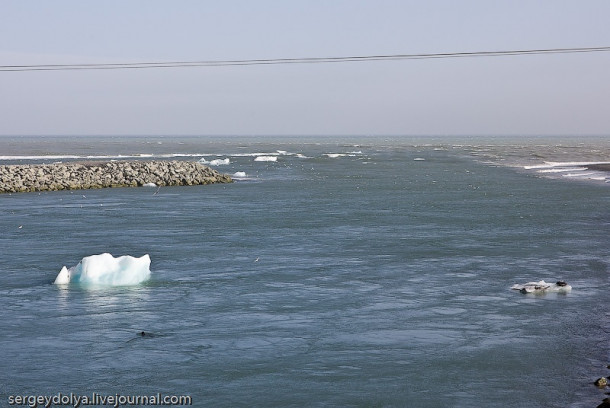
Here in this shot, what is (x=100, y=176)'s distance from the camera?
2019 inches

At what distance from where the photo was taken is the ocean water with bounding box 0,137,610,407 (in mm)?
11188

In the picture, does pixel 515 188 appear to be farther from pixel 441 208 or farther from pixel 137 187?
pixel 137 187

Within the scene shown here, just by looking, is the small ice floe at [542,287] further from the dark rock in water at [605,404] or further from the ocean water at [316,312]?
the dark rock in water at [605,404]

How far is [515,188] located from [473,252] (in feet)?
90.3

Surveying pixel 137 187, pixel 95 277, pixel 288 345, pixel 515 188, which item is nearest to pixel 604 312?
pixel 288 345

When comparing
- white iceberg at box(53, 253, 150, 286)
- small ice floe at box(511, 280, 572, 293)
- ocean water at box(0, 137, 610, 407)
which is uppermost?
white iceberg at box(53, 253, 150, 286)

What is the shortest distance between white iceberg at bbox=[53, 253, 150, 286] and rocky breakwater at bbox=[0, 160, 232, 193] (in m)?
31.3

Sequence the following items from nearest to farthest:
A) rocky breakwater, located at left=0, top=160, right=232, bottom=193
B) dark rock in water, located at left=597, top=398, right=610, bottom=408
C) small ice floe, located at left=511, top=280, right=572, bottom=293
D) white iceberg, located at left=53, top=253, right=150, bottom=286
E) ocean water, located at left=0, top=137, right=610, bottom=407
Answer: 1. dark rock in water, located at left=597, top=398, right=610, bottom=408
2. ocean water, located at left=0, top=137, right=610, bottom=407
3. small ice floe, located at left=511, top=280, right=572, bottom=293
4. white iceberg, located at left=53, top=253, right=150, bottom=286
5. rocky breakwater, located at left=0, top=160, right=232, bottom=193

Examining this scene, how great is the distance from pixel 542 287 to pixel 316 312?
5213mm

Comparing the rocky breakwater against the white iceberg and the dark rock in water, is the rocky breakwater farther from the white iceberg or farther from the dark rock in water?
the dark rock in water

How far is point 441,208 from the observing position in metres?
36.1

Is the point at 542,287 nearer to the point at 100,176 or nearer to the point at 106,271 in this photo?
the point at 106,271

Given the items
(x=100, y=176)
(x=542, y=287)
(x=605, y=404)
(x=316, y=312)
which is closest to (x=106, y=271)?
(x=316, y=312)

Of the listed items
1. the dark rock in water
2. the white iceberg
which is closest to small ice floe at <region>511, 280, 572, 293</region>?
the dark rock in water
